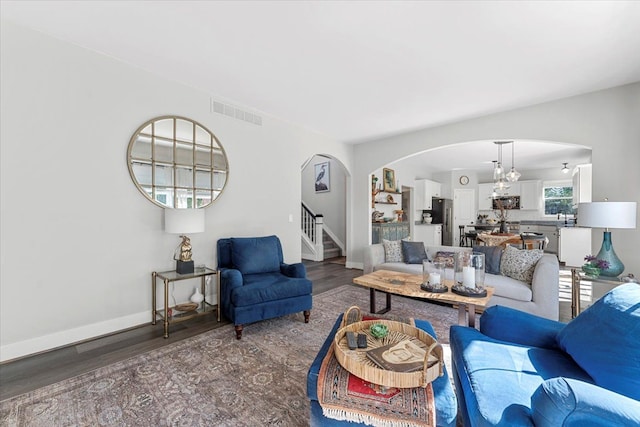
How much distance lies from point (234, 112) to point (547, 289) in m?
4.37

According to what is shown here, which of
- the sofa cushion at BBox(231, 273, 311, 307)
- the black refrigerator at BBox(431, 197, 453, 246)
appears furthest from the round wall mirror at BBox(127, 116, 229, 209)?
the black refrigerator at BBox(431, 197, 453, 246)

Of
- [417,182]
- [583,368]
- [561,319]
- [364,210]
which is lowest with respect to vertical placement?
[561,319]

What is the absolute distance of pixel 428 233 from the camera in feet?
27.2

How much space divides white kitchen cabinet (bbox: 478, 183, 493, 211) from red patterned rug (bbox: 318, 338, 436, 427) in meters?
9.48

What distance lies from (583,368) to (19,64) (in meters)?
4.43

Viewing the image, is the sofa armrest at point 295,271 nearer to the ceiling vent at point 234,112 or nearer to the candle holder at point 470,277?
the candle holder at point 470,277

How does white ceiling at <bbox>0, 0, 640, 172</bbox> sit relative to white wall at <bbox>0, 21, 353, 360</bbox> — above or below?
above

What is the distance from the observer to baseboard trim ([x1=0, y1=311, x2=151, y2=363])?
2.29 meters

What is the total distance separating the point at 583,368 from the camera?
4.20 feet

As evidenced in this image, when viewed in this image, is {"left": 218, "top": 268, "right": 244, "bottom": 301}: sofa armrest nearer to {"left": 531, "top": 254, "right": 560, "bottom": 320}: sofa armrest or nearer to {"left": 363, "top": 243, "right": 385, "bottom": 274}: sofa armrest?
{"left": 363, "top": 243, "right": 385, "bottom": 274}: sofa armrest

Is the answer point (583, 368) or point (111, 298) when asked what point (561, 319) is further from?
point (111, 298)

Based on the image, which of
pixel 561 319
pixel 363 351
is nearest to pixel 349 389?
pixel 363 351

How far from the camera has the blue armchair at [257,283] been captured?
2732 millimetres

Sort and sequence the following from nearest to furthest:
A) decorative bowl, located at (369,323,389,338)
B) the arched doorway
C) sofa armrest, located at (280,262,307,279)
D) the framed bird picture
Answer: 1. decorative bowl, located at (369,323,389,338)
2. sofa armrest, located at (280,262,307,279)
3. the arched doorway
4. the framed bird picture
